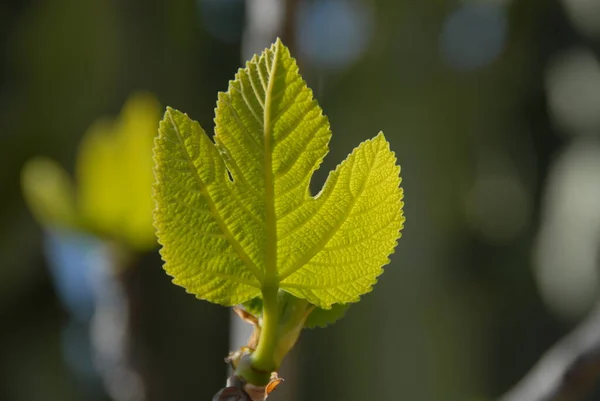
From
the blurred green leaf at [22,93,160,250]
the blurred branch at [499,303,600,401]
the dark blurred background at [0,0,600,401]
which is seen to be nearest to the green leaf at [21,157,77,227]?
the blurred green leaf at [22,93,160,250]

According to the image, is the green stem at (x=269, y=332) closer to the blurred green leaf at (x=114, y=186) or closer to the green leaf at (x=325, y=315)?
the green leaf at (x=325, y=315)

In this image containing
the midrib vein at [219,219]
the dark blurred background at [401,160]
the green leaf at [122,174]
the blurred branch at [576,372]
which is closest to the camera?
the midrib vein at [219,219]

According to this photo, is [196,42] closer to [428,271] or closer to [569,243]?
[428,271]

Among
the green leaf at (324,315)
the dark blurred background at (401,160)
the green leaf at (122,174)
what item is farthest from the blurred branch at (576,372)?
the dark blurred background at (401,160)

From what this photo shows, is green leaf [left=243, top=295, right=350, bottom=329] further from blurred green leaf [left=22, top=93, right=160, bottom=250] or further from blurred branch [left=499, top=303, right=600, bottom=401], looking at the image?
blurred green leaf [left=22, top=93, right=160, bottom=250]

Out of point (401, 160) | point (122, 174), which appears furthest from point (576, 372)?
point (401, 160)

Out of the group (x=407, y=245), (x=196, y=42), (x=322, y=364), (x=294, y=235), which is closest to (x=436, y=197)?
(x=407, y=245)
